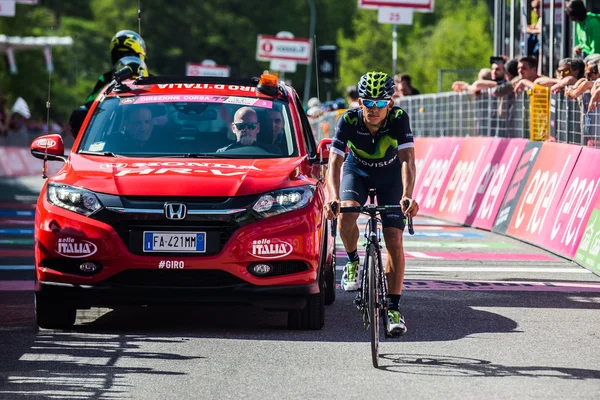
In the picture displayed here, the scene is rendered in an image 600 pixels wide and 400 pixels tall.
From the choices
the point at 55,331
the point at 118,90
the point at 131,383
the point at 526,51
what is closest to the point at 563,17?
the point at 526,51

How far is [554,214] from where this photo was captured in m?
16.1

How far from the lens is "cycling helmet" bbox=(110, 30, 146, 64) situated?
46.9 ft

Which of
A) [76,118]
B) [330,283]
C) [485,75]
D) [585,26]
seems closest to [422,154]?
[485,75]

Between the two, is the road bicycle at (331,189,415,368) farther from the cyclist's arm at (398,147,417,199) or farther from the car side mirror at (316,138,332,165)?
the car side mirror at (316,138,332,165)

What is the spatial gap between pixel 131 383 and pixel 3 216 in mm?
15245

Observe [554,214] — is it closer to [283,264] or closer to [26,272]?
[26,272]

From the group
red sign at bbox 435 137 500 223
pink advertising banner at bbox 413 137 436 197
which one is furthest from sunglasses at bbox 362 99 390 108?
pink advertising banner at bbox 413 137 436 197

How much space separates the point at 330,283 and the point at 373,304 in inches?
113

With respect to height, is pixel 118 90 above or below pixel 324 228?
above

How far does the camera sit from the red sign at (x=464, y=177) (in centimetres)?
2048

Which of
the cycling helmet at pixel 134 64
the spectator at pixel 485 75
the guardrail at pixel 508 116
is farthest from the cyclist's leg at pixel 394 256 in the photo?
the spectator at pixel 485 75

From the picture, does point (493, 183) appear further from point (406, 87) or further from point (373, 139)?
point (373, 139)

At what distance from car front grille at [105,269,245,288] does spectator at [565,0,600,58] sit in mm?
9527

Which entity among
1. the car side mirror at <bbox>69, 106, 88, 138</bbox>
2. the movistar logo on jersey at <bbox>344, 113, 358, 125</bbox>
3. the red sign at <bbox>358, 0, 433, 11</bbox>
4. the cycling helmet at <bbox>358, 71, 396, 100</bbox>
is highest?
the red sign at <bbox>358, 0, 433, 11</bbox>
